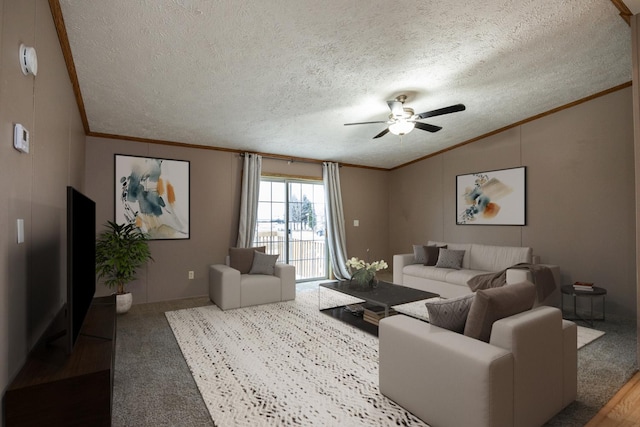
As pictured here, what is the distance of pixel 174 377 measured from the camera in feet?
8.27

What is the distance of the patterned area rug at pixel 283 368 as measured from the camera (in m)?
2.04

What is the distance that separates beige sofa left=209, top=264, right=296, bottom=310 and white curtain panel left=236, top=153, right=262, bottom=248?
82 centimetres

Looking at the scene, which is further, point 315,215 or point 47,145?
point 315,215

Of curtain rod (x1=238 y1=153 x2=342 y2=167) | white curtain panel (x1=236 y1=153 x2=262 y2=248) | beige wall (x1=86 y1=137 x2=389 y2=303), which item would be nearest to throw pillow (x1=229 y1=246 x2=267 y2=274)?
white curtain panel (x1=236 y1=153 x2=262 y2=248)

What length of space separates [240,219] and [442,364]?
4.16 m

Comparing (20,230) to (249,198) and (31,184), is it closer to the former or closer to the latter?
(31,184)

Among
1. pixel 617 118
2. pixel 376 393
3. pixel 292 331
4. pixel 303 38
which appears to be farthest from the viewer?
pixel 617 118

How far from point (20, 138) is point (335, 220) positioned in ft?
17.1

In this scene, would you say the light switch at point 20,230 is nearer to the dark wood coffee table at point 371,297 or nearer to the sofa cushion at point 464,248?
the dark wood coffee table at point 371,297

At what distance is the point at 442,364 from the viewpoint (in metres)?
1.77

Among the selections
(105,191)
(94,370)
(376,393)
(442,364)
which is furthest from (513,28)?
(105,191)

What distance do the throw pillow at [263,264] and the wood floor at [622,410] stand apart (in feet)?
12.2

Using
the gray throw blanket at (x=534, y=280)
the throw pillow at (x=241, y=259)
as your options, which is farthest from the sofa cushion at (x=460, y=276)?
the throw pillow at (x=241, y=259)

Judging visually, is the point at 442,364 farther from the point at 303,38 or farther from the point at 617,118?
the point at 617,118
